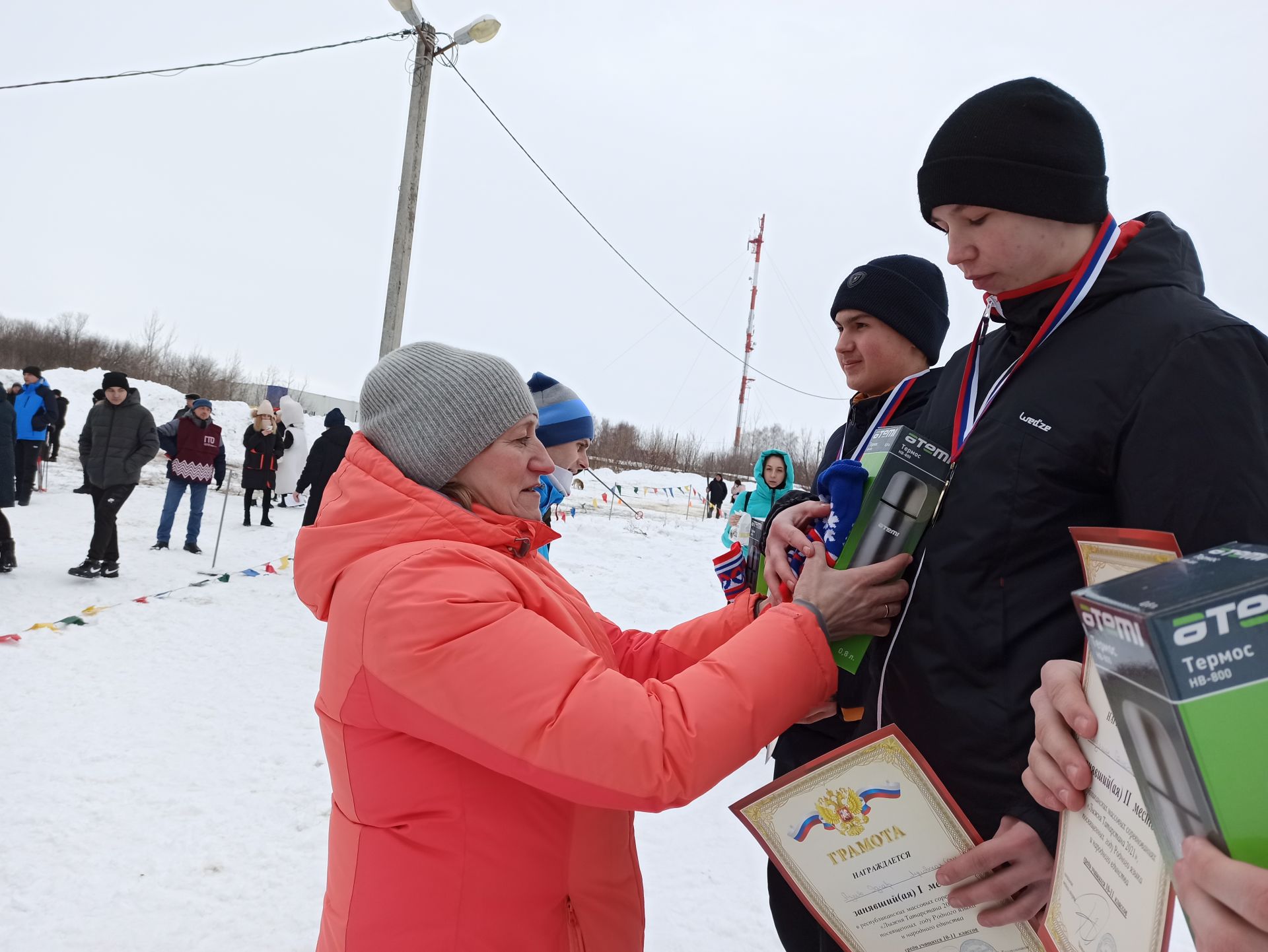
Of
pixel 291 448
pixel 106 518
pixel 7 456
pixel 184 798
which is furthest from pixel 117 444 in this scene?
pixel 291 448

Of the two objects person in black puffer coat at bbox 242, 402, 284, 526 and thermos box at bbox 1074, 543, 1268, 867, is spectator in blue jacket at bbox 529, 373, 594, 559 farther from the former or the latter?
person in black puffer coat at bbox 242, 402, 284, 526

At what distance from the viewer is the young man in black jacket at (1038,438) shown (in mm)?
1044

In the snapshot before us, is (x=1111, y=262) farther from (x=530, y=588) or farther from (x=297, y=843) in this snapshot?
(x=297, y=843)

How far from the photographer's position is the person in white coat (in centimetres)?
1370

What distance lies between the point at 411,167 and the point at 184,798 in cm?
720

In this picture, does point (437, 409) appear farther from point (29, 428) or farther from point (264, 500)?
point (29, 428)

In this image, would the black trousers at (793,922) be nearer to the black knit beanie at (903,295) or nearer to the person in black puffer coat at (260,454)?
the black knit beanie at (903,295)

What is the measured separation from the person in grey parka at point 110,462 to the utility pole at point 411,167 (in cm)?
267

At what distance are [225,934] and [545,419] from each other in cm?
270

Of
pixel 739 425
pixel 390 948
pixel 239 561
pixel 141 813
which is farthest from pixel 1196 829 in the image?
pixel 739 425

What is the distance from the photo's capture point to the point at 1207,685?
1.77 ft

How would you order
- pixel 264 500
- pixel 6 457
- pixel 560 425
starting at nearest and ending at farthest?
pixel 560 425 → pixel 6 457 → pixel 264 500

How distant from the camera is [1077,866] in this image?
906 millimetres

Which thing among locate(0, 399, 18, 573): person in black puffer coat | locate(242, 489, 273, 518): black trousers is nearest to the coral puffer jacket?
locate(0, 399, 18, 573): person in black puffer coat
